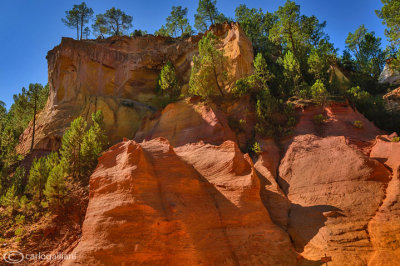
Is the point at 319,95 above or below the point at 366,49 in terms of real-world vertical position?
below

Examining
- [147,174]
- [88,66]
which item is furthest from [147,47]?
[147,174]

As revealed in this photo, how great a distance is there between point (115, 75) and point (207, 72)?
1630 centimetres

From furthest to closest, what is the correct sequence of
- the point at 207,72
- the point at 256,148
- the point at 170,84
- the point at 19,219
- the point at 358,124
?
1. the point at 170,84
2. the point at 207,72
3. the point at 358,124
4. the point at 256,148
5. the point at 19,219

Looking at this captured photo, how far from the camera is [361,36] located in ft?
143

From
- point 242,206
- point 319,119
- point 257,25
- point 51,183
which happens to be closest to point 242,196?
point 242,206

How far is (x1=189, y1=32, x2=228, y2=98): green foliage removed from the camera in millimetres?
25328

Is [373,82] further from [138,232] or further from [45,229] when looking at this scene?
[45,229]

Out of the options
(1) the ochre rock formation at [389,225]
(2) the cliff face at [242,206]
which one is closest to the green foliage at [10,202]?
(2) the cliff face at [242,206]

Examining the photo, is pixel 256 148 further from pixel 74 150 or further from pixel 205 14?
pixel 205 14

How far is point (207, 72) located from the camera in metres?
26.0

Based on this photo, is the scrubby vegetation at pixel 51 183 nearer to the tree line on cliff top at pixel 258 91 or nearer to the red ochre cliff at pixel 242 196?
the tree line on cliff top at pixel 258 91

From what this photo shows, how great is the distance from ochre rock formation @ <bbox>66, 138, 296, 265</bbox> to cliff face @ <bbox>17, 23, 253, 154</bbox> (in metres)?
15.5

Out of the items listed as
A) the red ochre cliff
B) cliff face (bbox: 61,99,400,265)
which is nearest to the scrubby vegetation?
the red ochre cliff

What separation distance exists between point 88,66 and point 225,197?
3005 centimetres
